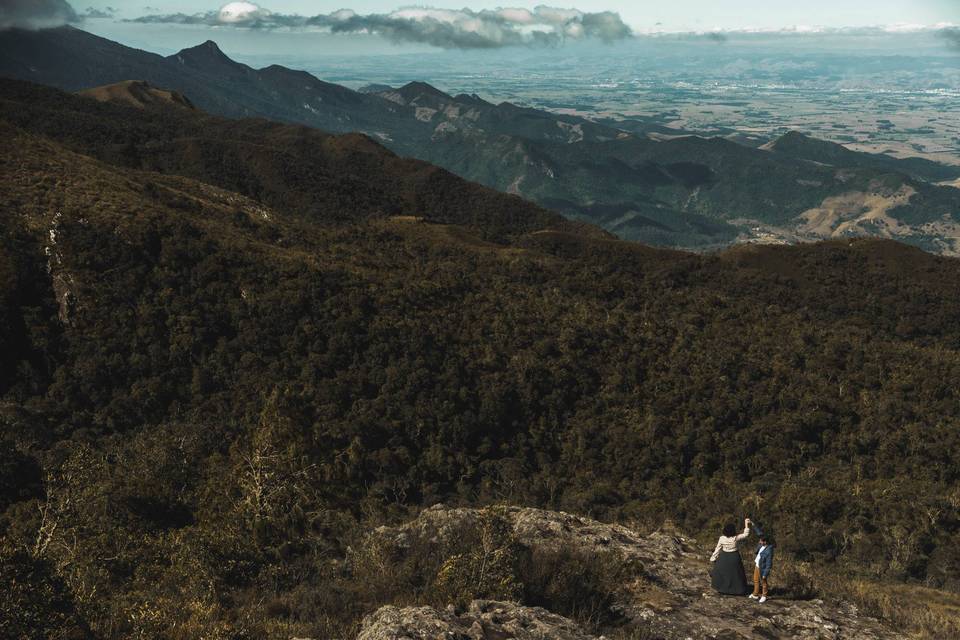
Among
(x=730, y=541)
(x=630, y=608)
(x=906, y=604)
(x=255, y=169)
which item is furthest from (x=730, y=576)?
(x=255, y=169)

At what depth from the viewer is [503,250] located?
106125mm

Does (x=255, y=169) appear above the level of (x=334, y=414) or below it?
above

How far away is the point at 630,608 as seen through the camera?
17812 mm

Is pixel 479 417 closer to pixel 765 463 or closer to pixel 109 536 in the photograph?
pixel 765 463

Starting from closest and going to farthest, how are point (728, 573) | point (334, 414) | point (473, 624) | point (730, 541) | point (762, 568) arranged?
1. point (473, 624)
2. point (730, 541)
3. point (762, 568)
4. point (728, 573)
5. point (334, 414)

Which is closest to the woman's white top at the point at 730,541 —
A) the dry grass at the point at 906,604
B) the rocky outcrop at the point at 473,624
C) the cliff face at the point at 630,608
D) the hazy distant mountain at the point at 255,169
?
the cliff face at the point at 630,608

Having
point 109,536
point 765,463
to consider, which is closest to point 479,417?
point 765,463

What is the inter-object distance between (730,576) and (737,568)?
33cm

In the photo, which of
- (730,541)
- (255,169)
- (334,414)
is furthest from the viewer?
(255,169)

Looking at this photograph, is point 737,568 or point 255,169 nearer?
point 737,568

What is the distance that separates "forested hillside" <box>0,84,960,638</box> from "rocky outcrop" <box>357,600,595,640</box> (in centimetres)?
252

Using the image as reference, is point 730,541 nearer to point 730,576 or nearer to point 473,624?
point 730,576

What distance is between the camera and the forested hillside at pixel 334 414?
22.3 m

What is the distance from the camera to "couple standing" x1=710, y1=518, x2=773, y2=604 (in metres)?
18.2
